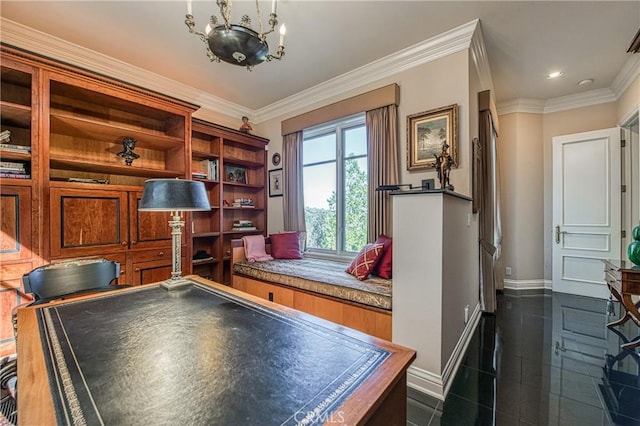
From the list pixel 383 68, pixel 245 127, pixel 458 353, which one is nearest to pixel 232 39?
pixel 383 68

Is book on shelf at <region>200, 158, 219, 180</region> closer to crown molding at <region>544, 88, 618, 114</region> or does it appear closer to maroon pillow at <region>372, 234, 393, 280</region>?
maroon pillow at <region>372, 234, 393, 280</region>

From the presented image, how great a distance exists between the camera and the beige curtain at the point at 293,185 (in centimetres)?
392

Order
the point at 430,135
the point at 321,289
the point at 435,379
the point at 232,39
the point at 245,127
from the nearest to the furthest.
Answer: the point at 232,39
the point at 435,379
the point at 321,289
the point at 430,135
the point at 245,127

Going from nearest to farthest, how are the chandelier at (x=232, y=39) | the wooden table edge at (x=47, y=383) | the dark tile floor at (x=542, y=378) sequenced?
the wooden table edge at (x=47, y=383)
the chandelier at (x=232, y=39)
the dark tile floor at (x=542, y=378)

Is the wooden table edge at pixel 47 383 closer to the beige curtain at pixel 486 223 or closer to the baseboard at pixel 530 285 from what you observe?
the beige curtain at pixel 486 223

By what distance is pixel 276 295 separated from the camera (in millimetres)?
2936

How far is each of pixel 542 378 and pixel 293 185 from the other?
10.6 feet

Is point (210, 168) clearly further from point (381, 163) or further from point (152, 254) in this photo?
point (381, 163)

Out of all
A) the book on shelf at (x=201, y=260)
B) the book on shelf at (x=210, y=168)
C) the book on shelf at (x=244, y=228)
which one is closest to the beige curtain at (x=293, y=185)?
the book on shelf at (x=244, y=228)

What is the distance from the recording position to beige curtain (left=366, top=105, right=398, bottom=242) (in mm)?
2986

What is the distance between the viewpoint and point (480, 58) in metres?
2.90

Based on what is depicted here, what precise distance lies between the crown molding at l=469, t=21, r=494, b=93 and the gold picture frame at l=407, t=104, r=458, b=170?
2.07 ft

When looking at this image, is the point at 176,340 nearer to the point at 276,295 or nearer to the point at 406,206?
the point at 406,206

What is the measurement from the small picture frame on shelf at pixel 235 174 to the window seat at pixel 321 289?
3.96ft
